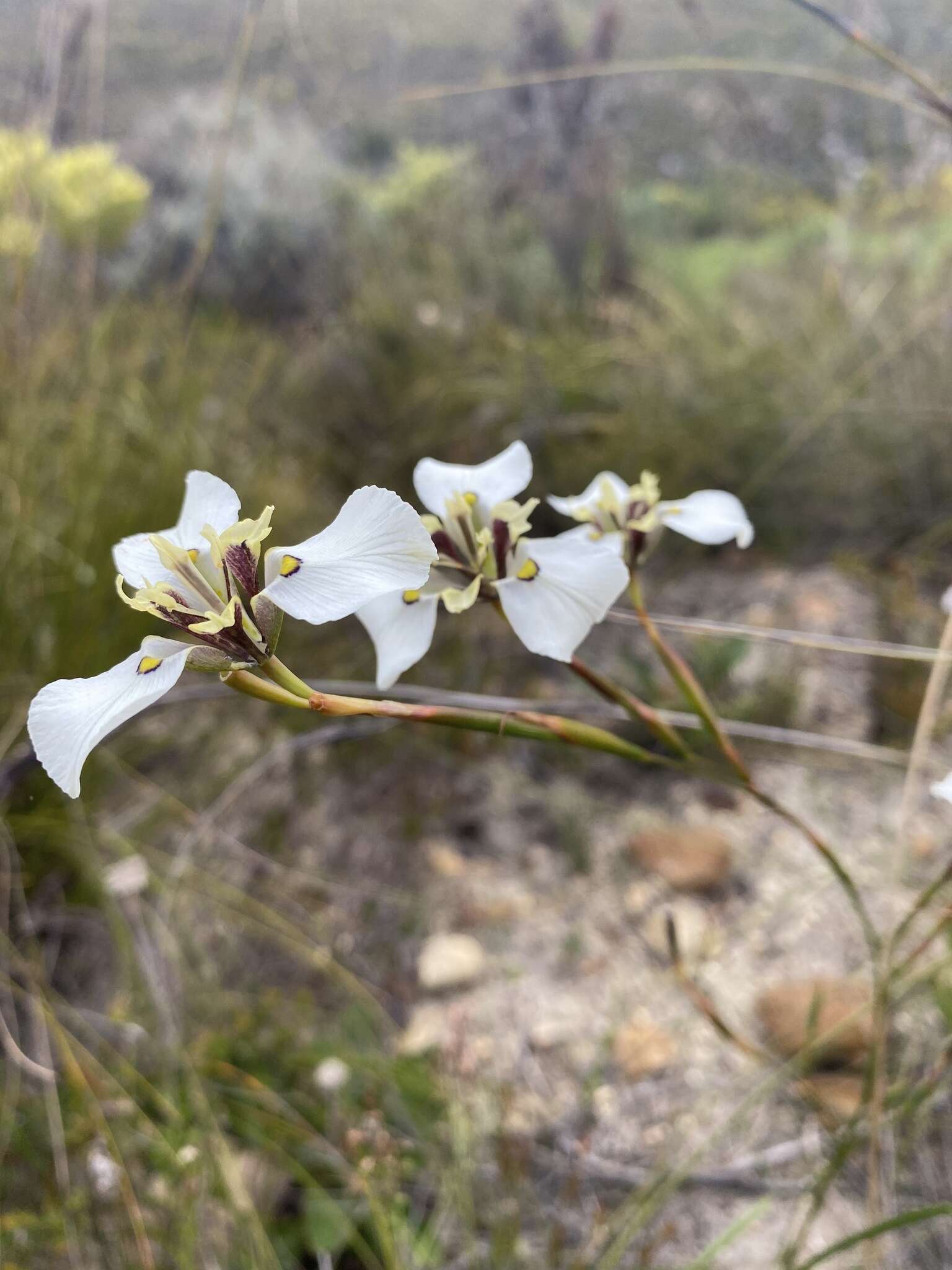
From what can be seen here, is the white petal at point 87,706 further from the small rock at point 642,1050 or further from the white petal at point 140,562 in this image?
the small rock at point 642,1050

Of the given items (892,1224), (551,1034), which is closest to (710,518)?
(892,1224)

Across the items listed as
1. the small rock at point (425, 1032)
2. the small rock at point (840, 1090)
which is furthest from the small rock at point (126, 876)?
the small rock at point (840, 1090)

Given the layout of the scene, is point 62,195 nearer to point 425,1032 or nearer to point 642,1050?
point 425,1032

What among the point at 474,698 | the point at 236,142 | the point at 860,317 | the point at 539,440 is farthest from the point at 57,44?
the point at 236,142

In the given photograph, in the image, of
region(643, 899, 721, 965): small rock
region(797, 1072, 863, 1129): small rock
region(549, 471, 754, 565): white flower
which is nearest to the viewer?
region(549, 471, 754, 565): white flower

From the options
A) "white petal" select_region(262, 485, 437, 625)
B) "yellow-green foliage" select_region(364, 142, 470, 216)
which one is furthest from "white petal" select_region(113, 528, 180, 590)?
"yellow-green foliage" select_region(364, 142, 470, 216)

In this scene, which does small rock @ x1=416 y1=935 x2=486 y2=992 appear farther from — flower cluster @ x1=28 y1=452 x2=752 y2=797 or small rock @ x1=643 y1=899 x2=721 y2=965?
flower cluster @ x1=28 y1=452 x2=752 y2=797
